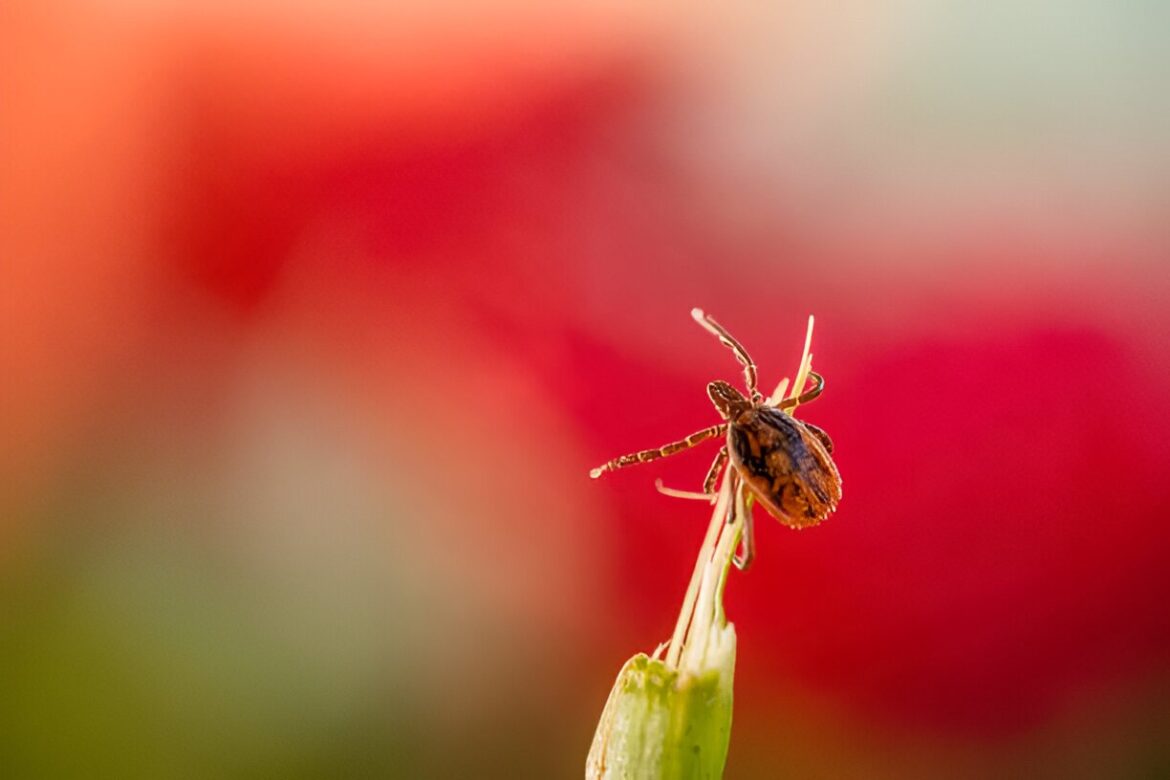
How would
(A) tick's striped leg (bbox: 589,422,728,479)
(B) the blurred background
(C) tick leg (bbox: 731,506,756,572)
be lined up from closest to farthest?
(C) tick leg (bbox: 731,506,756,572), (A) tick's striped leg (bbox: 589,422,728,479), (B) the blurred background

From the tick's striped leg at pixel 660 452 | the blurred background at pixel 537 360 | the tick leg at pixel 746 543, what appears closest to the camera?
the tick leg at pixel 746 543

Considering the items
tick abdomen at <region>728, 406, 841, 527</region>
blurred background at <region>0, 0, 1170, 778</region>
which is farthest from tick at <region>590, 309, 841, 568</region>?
blurred background at <region>0, 0, 1170, 778</region>

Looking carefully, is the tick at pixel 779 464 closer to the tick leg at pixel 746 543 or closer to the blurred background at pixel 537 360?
the tick leg at pixel 746 543

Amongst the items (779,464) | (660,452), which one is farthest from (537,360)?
(779,464)

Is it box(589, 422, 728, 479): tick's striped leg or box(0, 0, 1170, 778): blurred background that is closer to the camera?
box(589, 422, 728, 479): tick's striped leg

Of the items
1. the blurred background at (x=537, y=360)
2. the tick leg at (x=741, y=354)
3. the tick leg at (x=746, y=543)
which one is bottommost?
the tick leg at (x=746, y=543)

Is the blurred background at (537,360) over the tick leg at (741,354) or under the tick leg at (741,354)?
over

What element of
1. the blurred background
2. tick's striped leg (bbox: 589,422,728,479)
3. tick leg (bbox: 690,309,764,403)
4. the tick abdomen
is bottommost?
the tick abdomen

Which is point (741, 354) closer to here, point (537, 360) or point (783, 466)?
point (783, 466)

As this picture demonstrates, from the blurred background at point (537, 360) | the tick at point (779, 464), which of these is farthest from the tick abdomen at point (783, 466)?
the blurred background at point (537, 360)

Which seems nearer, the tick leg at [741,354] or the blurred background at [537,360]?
the tick leg at [741,354]

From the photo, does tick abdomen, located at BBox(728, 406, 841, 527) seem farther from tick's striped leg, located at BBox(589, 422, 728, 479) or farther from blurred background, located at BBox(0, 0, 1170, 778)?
blurred background, located at BBox(0, 0, 1170, 778)
